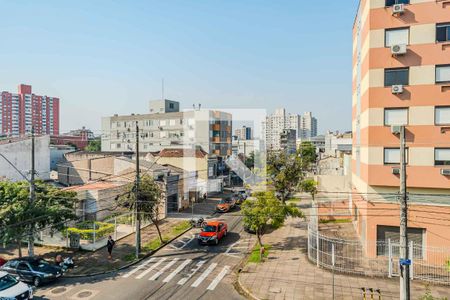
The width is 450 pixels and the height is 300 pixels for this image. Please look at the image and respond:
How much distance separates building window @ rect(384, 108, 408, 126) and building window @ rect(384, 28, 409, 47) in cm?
395

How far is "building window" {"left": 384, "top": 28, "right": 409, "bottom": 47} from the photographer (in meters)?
19.1

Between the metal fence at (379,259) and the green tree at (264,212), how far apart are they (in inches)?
83.4

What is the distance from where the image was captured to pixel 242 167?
2628 inches

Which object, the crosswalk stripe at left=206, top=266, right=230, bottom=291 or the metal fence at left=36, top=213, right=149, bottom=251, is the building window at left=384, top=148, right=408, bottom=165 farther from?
the metal fence at left=36, top=213, right=149, bottom=251

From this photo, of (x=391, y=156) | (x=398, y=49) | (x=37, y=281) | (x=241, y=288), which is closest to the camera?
(x=241, y=288)

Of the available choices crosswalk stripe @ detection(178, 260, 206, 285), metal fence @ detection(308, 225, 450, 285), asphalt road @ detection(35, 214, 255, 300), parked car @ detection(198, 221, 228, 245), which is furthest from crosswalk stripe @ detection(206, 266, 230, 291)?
metal fence @ detection(308, 225, 450, 285)

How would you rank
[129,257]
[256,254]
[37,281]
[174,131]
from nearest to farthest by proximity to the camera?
[37,281] < [129,257] < [256,254] < [174,131]

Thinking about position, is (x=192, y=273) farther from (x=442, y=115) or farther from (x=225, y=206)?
(x=225, y=206)

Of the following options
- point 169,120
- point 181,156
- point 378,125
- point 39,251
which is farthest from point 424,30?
point 169,120

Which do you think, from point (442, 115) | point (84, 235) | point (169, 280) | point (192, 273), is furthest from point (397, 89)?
point (84, 235)

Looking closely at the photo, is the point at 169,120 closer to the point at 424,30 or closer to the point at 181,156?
the point at 181,156

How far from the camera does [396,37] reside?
19.3m

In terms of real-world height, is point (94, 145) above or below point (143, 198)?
above

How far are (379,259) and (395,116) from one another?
8.83 meters
